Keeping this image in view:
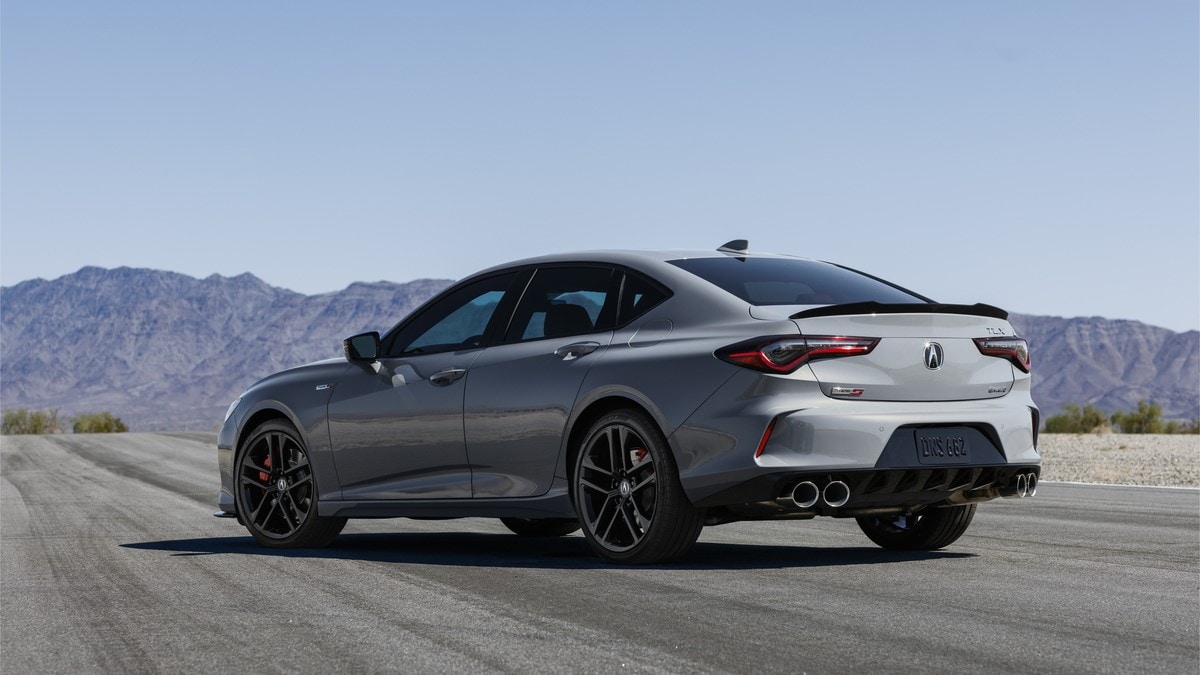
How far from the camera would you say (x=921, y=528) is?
8.65 meters

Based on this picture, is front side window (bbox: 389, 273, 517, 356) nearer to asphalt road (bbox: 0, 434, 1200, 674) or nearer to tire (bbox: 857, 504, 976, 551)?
asphalt road (bbox: 0, 434, 1200, 674)

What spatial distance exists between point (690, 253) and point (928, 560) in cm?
206

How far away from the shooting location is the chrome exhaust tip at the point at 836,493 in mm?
7152

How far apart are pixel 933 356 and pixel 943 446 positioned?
1.44ft

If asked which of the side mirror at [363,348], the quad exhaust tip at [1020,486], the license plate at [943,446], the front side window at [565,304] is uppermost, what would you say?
the front side window at [565,304]

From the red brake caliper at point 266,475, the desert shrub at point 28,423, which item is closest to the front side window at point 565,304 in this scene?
the red brake caliper at point 266,475

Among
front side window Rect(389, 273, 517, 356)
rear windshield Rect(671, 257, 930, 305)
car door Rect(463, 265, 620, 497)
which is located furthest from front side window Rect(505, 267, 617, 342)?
rear windshield Rect(671, 257, 930, 305)

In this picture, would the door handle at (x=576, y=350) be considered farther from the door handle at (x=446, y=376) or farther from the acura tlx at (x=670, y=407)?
the door handle at (x=446, y=376)

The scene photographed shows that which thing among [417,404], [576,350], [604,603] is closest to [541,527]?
[417,404]

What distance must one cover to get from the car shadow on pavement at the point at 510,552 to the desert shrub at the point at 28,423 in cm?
6233

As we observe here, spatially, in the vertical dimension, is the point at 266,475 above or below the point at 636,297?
below

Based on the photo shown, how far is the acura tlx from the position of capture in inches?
283

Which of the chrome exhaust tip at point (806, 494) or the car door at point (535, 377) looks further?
the car door at point (535, 377)

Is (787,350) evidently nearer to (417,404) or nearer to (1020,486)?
(1020,486)
